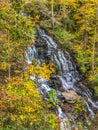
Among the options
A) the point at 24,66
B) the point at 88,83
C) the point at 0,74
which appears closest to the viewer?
the point at 24,66

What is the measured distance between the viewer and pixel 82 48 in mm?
26156

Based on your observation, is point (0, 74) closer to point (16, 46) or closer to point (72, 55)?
point (16, 46)

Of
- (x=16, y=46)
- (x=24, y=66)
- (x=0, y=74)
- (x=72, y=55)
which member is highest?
(x=16, y=46)

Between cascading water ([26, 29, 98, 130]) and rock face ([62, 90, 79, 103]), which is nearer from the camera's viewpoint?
rock face ([62, 90, 79, 103])

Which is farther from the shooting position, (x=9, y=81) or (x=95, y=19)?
(x=95, y=19)

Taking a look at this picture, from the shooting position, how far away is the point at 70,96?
19.8m

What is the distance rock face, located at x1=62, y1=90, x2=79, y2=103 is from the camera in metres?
19.5

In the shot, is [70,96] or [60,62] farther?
[60,62]

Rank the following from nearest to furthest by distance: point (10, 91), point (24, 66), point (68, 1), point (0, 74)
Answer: point (10, 91) < point (24, 66) < point (0, 74) < point (68, 1)

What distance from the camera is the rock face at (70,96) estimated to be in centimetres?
1948

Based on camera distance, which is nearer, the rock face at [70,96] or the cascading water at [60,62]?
the rock face at [70,96]

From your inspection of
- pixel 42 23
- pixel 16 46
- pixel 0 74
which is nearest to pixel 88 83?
pixel 42 23

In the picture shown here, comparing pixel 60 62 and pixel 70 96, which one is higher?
pixel 60 62

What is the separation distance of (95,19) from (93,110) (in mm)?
8576
